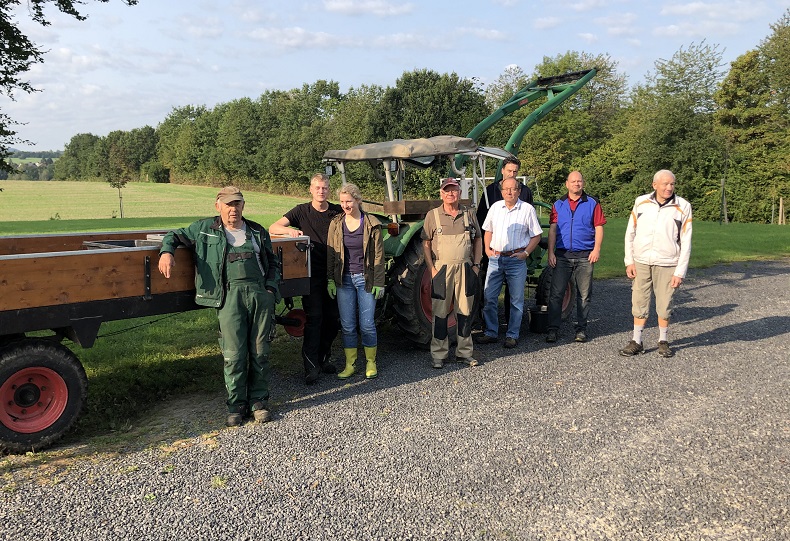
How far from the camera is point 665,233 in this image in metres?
5.73

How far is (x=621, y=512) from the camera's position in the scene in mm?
3039

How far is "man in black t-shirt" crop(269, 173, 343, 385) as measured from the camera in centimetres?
518

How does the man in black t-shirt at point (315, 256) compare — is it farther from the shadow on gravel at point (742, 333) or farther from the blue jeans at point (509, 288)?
the shadow on gravel at point (742, 333)

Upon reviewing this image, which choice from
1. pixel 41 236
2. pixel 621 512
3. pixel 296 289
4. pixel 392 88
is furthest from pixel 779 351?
pixel 392 88

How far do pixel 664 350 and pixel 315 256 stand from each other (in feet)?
11.5

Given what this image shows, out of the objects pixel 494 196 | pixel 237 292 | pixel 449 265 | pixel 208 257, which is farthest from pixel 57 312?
pixel 494 196

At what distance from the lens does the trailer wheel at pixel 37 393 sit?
3.63 m

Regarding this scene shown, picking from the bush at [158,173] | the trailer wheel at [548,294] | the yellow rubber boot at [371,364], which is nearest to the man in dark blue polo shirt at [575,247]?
the trailer wheel at [548,294]

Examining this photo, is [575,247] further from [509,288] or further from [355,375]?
[355,375]

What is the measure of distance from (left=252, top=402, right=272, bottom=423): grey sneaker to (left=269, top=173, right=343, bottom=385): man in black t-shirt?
0.82 metres

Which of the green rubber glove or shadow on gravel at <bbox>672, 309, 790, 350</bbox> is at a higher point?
the green rubber glove

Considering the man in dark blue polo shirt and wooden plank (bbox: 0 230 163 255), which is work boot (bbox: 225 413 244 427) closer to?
wooden plank (bbox: 0 230 163 255)

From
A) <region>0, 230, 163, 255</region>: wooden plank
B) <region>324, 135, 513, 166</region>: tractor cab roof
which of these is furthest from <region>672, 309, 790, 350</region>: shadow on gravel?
<region>0, 230, 163, 255</region>: wooden plank

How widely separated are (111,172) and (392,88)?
18320 millimetres
